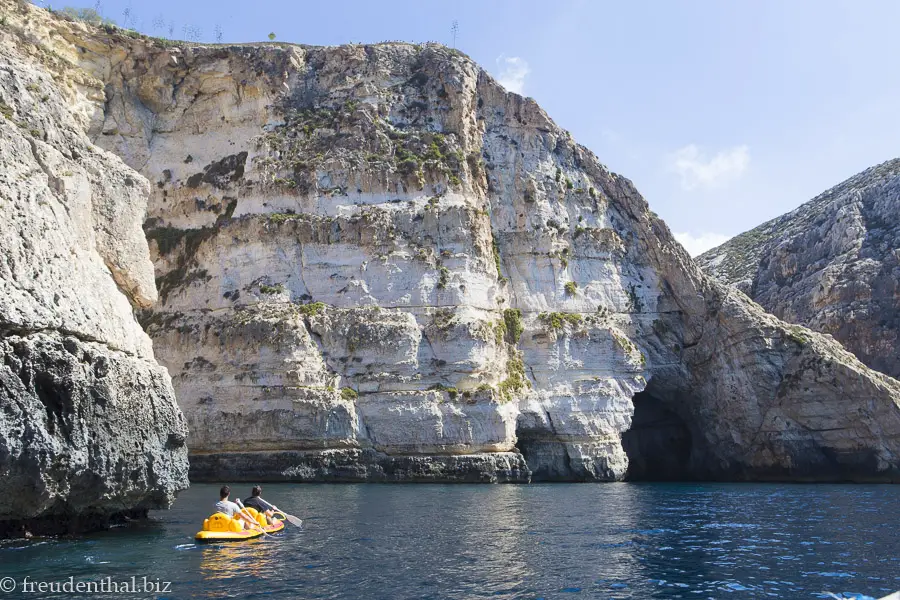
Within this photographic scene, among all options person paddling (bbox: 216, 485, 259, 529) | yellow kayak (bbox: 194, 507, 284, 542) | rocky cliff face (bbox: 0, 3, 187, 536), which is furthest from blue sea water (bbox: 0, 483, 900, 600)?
rocky cliff face (bbox: 0, 3, 187, 536)

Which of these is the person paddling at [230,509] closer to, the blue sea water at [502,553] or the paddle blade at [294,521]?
the blue sea water at [502,553]

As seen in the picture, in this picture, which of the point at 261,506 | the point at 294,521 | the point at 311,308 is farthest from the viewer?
the point at 311,308

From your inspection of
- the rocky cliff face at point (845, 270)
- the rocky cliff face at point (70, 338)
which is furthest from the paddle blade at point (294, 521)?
the rocky cliff face at point (845, 270)

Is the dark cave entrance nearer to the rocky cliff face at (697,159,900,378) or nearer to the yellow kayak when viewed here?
the rocky cliff face at (697,159,900,378)

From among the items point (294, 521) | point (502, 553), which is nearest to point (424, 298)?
point (294, 521)

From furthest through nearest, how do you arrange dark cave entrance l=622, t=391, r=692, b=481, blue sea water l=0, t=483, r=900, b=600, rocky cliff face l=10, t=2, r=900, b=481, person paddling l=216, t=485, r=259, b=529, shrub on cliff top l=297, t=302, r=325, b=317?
dark cave entrance l=622, t=391, r=692, b=481 → shrub on cliff top l=297, t=302, r=325, b=317 → rocky cliff face l=10, t=2, r=900, b=481 → person paddling l=216, t=485, r=259, b=529 → blue sea water l=0, t=483, r=900, b=600

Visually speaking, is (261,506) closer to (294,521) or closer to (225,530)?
(294,521)

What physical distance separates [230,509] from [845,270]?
55848 mm

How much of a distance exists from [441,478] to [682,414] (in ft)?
61.0

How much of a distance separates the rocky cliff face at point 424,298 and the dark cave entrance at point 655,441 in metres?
0.15

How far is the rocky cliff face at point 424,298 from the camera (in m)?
40.5

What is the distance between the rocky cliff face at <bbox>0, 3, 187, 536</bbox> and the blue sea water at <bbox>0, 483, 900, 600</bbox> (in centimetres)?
131

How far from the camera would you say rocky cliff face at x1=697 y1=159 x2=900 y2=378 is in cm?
5828

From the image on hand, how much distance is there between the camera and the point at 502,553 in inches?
686
